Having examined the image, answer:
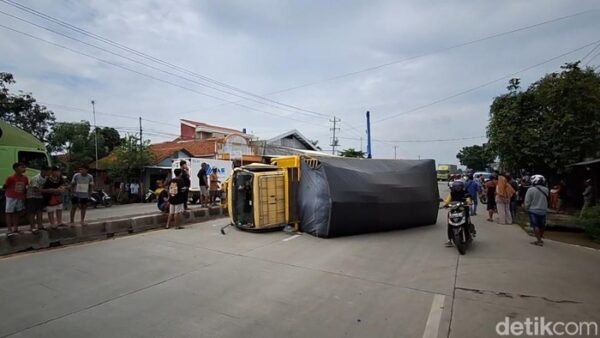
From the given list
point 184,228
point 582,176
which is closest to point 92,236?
point 184,228

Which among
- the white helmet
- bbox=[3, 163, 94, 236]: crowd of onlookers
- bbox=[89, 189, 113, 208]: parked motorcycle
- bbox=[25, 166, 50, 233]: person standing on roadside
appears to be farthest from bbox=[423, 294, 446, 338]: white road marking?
bbox=[89, 189, 113, 208]: parked motorcycle

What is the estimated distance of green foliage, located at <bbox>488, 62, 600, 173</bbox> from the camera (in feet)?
54.3

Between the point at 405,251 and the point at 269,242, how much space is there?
314cm

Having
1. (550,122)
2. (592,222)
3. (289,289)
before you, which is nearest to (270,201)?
(289,289)

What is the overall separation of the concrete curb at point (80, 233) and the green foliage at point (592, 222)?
1177 centimetres

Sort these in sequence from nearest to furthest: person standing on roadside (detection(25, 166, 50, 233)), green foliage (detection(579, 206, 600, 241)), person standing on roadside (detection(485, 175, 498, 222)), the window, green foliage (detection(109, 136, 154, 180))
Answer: person standing on roadside (detection(25, 166, 50, 233)) < green foliage (detection(579, 206, 600, 241)) < person standing on roadside (detection(485, 175, 498, 222)) < the window < green foliage (detection(109, 136, 154, 180))

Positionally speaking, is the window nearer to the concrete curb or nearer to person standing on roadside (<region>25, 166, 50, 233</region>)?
the concrete curb

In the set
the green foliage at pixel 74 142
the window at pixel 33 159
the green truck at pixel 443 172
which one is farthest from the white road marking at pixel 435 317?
the green truck at pixel 443 172

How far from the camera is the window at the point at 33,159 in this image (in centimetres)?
1424

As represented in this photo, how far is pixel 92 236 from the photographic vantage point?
957cm

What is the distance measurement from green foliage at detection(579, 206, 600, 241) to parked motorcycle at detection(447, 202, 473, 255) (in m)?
4.35

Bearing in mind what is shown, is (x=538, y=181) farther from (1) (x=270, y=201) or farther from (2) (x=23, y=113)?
(2) (x=23, y=113)

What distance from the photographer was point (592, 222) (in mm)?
10430

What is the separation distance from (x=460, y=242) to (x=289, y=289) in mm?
4296
